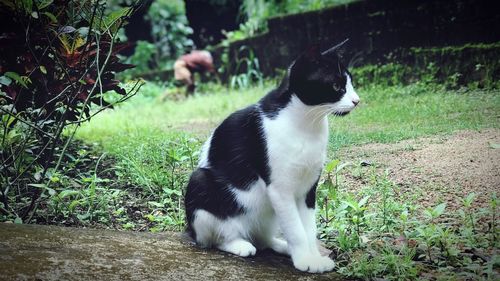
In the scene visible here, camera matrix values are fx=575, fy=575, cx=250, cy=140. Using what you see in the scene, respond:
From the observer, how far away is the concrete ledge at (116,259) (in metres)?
2.06

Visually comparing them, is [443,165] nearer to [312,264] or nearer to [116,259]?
[312,264]

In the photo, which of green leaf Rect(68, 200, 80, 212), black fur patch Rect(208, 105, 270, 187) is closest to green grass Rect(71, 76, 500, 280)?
green leaf Rect(68, 200, 80, 212)

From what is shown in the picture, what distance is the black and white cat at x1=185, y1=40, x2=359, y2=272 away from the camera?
94.3 inches

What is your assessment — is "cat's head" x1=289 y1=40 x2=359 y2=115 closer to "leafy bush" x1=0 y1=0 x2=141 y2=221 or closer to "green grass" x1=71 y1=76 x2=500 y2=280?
"green grass" x1=71 y1=76 x2=500 y2=280

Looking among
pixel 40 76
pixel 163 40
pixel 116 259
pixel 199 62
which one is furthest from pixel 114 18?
pixel 163 40

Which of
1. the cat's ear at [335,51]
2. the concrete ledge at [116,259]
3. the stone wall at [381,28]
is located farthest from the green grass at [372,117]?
the concrete ledge at [116,259]

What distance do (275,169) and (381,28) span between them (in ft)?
11.3

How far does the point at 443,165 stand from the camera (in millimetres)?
3061

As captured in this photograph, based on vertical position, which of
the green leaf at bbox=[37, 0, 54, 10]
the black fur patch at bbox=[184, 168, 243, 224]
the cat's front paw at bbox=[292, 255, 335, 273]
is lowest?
the cat's front paw at bbox=[292, 255, 335, 273]

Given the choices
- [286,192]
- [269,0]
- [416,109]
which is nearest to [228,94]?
[269,0]

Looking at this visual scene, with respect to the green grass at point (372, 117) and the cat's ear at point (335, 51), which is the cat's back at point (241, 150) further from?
the green grass at point (372, 117)

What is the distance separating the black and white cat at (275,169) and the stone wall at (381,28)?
50.0 inches

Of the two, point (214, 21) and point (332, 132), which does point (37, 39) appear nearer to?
point (332, 132)

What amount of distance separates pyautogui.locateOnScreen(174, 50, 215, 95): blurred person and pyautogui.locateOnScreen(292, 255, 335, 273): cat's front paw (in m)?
6.08
